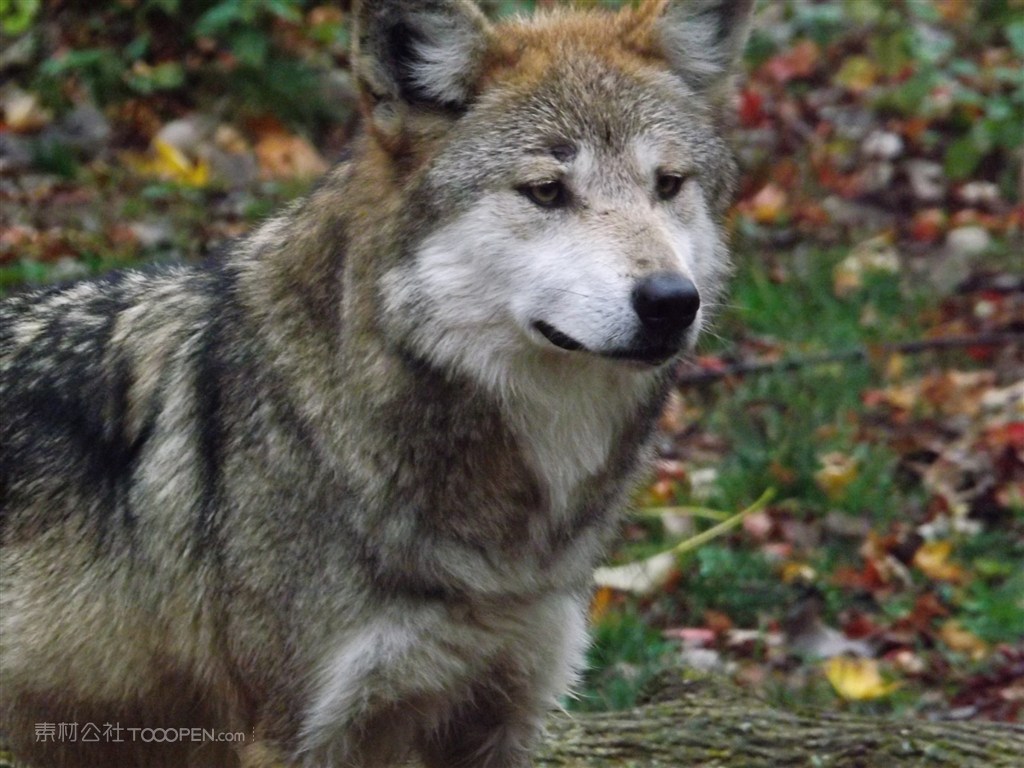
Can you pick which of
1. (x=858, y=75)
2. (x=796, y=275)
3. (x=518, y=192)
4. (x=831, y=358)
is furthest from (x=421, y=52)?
(x=858, y=75)

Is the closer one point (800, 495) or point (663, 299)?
point (663, 299)

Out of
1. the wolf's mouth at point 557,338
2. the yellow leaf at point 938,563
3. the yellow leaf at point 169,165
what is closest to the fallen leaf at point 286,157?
the yellow leaf at point 169,165

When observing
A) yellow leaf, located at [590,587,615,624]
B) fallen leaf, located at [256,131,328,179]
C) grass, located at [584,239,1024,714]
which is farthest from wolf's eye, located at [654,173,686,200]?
fallen leaf, located at [256,131,328,179]

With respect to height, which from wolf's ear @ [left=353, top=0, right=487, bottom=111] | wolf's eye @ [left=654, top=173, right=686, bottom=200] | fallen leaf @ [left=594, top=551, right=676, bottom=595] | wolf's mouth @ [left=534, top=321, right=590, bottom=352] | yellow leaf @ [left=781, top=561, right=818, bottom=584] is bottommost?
fallen leaf @ [left=594, top=551, right=676, bottom=595]

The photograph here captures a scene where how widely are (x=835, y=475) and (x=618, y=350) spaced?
3.43 metres

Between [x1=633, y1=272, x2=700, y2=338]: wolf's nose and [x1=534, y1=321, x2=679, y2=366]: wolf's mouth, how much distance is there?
7cm

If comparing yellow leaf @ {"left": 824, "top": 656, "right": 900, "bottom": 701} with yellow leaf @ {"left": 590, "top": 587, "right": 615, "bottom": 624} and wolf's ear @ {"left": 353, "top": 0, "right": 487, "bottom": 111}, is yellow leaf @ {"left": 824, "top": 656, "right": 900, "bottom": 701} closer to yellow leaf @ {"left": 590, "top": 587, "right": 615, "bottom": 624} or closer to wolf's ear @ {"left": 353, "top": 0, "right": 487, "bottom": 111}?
yellow leaf @ {"left": 590, "top": 587, "right": 615, "bottom": 624}

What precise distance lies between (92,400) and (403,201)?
114 cm

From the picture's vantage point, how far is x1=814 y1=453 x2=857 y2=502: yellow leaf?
6.73 meters

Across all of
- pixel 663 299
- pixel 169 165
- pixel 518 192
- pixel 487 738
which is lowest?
pixel 487 738

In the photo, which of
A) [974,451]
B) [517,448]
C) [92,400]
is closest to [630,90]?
[517,448]

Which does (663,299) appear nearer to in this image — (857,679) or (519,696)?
(519,696)

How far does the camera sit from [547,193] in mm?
3746

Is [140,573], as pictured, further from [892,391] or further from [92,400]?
[892,391]
